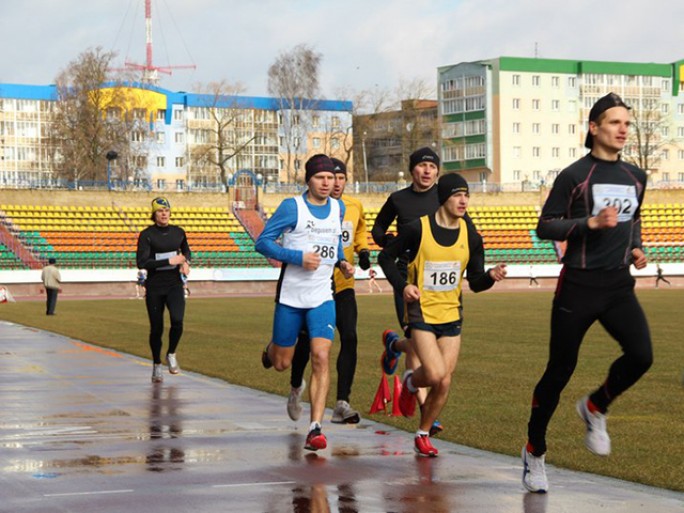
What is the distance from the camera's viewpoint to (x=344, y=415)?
36.4ft

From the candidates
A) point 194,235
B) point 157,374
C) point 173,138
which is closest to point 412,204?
point 157,374

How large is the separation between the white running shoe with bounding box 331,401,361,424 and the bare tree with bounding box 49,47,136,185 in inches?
3150

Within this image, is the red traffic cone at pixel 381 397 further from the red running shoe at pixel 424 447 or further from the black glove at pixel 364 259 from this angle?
the red running shoe at pixel 424 447

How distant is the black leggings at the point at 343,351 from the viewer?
37.2 feet

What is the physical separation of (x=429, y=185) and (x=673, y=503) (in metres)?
4.27

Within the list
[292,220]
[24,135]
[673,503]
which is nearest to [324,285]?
[292,220]

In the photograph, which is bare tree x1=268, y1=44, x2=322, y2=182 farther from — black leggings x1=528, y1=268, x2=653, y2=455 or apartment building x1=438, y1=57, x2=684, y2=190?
black leggings x1=528, y1=268, x2=653, y2=455

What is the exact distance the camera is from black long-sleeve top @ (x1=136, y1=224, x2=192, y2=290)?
619 inches

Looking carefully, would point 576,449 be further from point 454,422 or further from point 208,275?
point 208,275

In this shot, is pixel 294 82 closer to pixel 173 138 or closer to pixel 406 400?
pixel 173 138

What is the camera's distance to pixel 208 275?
61094mm

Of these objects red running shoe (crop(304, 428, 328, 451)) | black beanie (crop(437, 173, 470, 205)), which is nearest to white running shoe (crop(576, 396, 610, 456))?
black beanie (crop(437, 173, 470, 205))

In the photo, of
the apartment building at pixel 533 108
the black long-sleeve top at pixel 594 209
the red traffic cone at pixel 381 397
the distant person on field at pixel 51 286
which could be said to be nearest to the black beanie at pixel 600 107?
the black long-sleeve top at pixel 594 209

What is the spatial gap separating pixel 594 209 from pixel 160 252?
882cm
